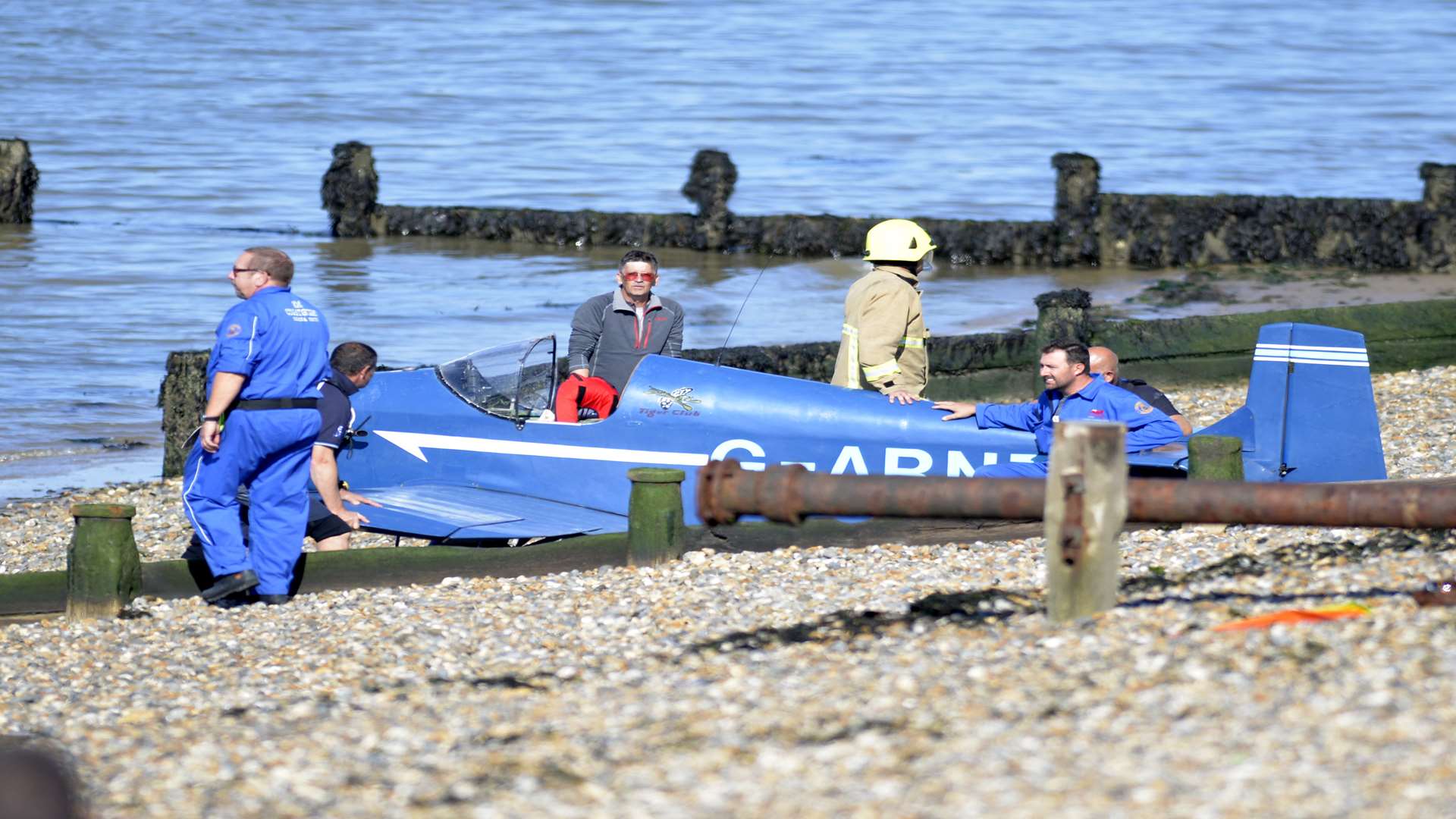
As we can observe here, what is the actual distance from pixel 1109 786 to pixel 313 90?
46774 mm

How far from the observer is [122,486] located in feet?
41.7

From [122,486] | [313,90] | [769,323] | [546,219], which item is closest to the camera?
[122,486]

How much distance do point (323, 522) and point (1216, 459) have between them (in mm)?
4329

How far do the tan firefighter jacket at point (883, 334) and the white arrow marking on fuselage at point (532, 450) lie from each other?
948 millimetres

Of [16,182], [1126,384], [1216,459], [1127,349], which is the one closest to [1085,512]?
[1216,459]

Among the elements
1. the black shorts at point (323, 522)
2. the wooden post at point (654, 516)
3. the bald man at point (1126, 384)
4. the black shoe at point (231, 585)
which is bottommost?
the black shoe at point (231, 585)

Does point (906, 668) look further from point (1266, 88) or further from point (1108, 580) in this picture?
point (1266, 88)

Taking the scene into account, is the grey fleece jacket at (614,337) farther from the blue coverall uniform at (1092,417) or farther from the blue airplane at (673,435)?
the blue coverall uniform at (1092,417)

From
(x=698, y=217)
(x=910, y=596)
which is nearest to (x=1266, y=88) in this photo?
(x=698, y=217)

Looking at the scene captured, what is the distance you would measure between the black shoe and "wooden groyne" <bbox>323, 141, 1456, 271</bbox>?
645 inches

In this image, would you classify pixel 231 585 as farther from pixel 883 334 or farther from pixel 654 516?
pixel 883 334

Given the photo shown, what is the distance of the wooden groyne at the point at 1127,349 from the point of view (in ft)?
41.6

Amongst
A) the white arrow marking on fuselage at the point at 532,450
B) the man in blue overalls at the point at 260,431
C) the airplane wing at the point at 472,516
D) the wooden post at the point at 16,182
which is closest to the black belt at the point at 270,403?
the man in blue overalls at the point at 260,431

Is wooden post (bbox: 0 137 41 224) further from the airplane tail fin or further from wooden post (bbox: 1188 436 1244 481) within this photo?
wooden post (bbox: 1188 436 1244 481)
